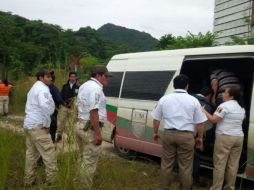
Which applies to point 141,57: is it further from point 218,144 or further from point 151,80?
point 218,144

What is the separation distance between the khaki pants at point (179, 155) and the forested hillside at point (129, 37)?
142 feet

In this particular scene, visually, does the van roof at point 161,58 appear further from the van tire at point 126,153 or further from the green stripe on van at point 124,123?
the van tire at point 126,153

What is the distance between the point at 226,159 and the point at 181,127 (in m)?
0.88

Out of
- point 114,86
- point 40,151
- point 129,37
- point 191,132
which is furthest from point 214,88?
point 129,37

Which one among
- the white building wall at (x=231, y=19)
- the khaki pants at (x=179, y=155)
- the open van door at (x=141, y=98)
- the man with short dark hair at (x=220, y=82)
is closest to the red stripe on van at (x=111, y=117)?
the open van door at (x=141, y=98)

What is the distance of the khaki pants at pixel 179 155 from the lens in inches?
244

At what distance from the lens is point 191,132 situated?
20.4 feet

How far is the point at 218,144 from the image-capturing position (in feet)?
21.4

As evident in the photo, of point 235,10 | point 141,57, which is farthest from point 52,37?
point 141,57

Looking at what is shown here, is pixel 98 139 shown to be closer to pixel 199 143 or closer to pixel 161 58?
pixel 199 143

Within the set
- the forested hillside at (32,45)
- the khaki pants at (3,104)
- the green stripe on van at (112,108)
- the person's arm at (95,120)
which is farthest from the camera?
the forested hillside at (32,45)

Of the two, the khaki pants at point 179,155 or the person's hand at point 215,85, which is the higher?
the person's hand at point 215,85

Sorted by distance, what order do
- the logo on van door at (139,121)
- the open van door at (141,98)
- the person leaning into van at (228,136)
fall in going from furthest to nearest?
1. the logo on van door at (139,121)
2. the open van door at (141,98)
3. the person leaning into van at (228,136)

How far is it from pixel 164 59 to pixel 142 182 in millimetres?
2223
